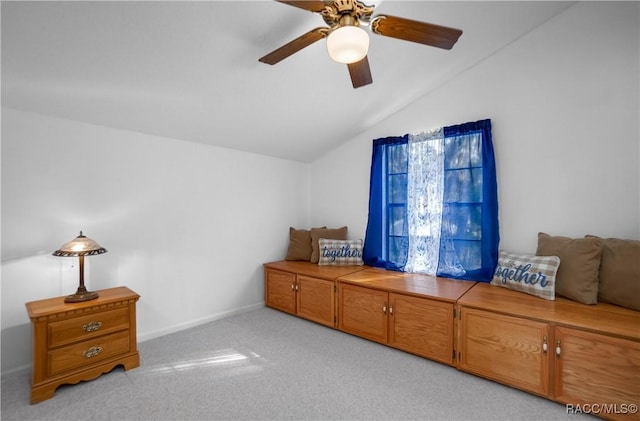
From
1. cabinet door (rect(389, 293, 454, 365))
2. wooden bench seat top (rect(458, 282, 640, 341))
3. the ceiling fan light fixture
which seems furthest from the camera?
cabinet door (rect(389, 293, 454, 365))

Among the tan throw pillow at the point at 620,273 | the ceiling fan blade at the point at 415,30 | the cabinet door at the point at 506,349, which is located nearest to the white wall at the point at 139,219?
the ceiling fan blade at the point at 415,30

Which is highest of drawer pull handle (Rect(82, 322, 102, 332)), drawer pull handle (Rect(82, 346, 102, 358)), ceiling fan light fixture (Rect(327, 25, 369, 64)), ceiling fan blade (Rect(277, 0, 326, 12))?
ceiling fan blade (Rect(277, 0, 326, 12))

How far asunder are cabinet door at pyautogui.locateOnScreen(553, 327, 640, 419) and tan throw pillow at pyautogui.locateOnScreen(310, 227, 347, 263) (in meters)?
2.32

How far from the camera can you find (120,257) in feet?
8.32

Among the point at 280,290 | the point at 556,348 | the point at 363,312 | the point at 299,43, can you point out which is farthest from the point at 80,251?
the point at 556,348

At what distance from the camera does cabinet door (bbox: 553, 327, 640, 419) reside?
1548mm

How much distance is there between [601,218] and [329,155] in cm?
291

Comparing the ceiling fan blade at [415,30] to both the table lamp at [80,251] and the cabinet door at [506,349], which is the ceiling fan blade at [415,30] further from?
the table lamp at [80,251]

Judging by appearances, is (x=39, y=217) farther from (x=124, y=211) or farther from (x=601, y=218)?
(x=601, y=218)

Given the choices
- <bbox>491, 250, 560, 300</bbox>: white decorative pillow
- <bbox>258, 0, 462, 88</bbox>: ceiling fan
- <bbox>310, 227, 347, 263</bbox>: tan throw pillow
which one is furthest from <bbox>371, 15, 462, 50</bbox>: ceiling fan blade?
<bbox>310, 227, 347, 263</bbox>: tan throw pillow

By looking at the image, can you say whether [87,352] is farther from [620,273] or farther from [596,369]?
[620,273]

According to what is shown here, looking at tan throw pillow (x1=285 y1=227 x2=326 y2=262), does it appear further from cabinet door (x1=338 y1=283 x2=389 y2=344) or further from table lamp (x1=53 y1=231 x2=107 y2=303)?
table lamp (x1=53 y1=231 x2=107 y2=303)

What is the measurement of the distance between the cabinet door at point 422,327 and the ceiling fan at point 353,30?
6.18 ft

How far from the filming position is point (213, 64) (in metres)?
2.05
